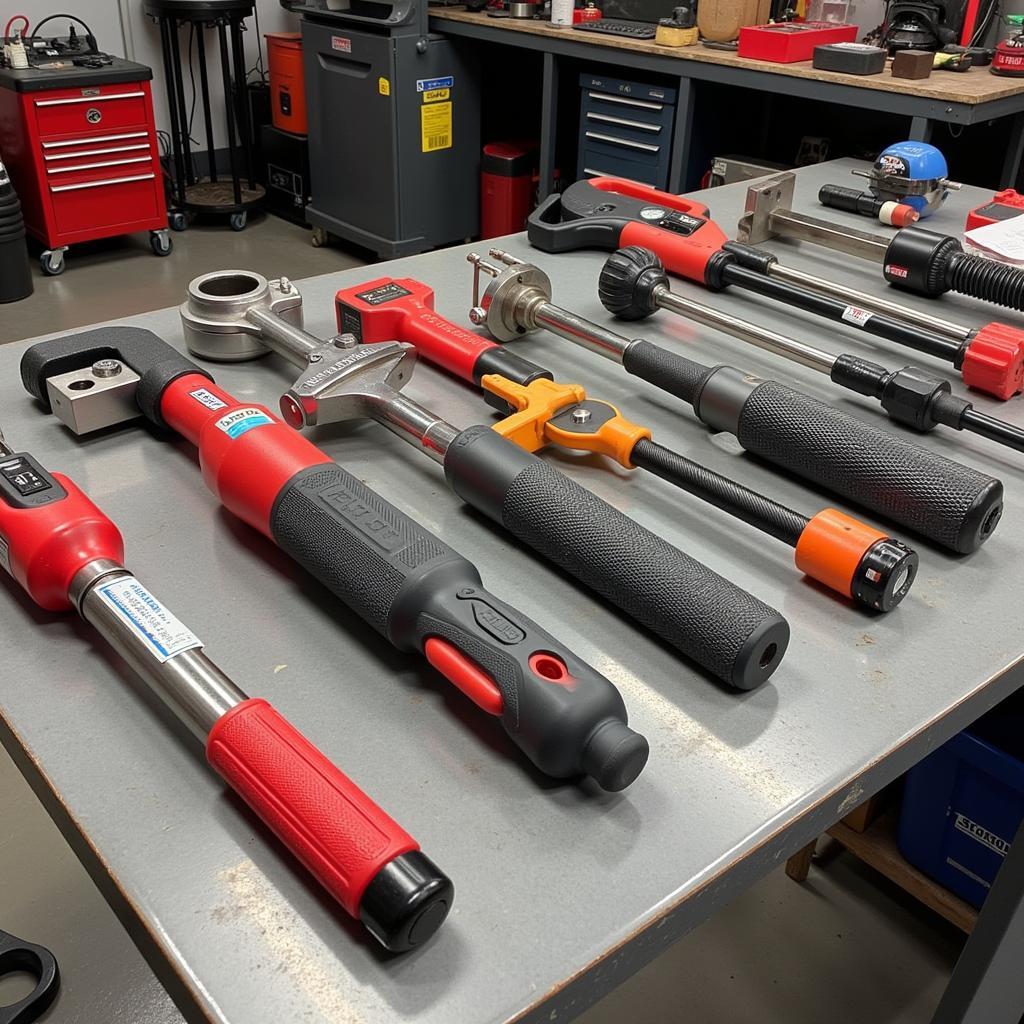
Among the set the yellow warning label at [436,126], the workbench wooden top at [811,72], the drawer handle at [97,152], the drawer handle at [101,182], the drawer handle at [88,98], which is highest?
the workbench wooden top at [811,72]

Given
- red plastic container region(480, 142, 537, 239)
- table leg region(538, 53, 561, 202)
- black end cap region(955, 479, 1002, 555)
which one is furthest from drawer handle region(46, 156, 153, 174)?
black end cap region(955, 479, 1002, 555)

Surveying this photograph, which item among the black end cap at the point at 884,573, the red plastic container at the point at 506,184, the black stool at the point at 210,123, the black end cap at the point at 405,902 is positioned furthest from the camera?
the black stool at the point at 210,123

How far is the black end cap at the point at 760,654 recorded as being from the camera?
2.10ft

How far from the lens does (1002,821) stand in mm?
1330

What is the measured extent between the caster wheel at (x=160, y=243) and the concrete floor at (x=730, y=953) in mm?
2564

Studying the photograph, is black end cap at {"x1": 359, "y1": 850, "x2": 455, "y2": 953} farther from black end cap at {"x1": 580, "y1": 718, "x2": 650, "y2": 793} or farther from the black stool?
the black stool

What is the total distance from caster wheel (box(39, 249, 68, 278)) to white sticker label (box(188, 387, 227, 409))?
308 cm

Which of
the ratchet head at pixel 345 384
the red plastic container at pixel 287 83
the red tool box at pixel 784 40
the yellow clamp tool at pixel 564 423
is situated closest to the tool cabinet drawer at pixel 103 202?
the red plastic container at pixel 287 83

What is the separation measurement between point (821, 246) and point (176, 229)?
3214mm

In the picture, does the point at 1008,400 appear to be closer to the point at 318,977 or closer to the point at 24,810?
the point at 318,977

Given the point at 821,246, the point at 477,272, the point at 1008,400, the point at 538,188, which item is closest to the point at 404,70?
the point at 538,188

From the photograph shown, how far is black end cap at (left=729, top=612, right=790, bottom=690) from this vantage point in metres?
0.64

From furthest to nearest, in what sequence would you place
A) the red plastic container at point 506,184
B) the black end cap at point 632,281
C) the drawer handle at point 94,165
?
1. the red plastic container at point 506,184
2. the drawer handle at point 94,165
3. the black end cap at point 632,281

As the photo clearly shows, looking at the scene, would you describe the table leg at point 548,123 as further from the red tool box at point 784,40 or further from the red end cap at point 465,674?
the red end cap at point 465,674
